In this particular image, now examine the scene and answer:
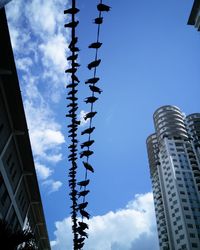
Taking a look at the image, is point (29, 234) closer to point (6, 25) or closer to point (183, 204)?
point (6, 25)

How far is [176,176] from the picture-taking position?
66.6 meters

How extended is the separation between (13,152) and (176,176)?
54789 millimetres

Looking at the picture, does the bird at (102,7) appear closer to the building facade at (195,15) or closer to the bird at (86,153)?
the bird at (86,153)

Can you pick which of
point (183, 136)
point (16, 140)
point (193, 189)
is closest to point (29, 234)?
point (16, 140)

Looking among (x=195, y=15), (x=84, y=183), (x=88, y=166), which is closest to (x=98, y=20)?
(x=88, y=166)

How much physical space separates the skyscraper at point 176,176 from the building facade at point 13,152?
4048 centimetres

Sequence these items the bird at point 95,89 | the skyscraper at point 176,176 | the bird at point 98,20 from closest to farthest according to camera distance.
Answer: the bird at point 98,20 < the bird at point 95,89 < the skyscraper at point 176,176

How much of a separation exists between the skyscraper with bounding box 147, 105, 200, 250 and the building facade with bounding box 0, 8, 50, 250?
40.5m

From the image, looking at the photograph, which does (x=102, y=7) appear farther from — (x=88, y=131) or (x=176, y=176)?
(x=176, y=176)

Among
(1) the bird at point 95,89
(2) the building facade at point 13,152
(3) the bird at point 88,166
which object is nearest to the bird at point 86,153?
(3) the bird at point 88,166

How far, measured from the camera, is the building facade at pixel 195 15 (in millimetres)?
23816

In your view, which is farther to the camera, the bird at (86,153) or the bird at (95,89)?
the bird at (86,153)

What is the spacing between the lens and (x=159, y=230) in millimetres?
67250

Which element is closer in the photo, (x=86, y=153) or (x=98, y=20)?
(x=98, y=20)
